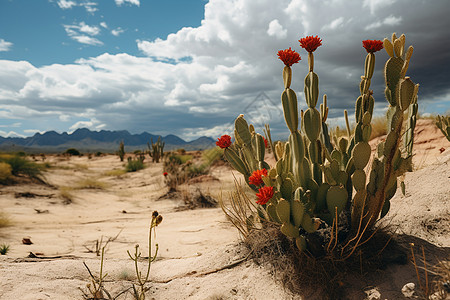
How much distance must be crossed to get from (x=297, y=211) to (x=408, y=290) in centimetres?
80

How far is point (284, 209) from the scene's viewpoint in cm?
208

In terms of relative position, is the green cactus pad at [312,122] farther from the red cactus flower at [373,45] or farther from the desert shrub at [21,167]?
the desert shrub at [21,167]

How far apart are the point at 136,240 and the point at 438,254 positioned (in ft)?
11.0

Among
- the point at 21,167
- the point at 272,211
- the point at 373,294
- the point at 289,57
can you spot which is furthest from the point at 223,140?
the point at 21,167

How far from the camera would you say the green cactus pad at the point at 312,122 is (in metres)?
2.31

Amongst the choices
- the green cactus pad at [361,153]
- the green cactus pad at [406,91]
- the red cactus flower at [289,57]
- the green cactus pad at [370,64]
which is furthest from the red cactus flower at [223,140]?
the green cactus pad at [406,91]

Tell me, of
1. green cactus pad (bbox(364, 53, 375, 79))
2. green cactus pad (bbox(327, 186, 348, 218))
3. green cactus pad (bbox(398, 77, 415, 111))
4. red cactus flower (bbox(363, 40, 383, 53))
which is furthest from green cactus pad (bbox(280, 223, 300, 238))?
red cactus flower (bbox(363, 40, 383, 53))

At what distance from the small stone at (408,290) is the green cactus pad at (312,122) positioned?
110cm

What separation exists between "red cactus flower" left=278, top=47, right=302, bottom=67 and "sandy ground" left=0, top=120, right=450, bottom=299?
4.74 feet

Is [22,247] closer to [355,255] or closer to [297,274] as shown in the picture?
[297,274]

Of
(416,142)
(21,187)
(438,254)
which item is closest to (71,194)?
(21,187)

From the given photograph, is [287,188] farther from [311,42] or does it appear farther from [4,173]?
[4,173]

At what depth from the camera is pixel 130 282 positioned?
2654 mm

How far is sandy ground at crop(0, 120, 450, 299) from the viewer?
2.35 m
